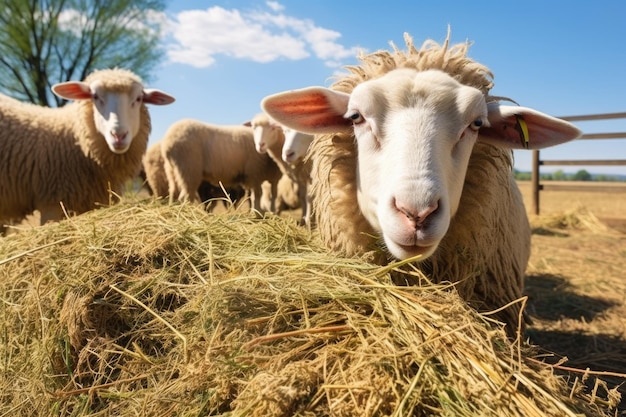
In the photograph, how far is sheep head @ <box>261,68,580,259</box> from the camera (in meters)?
1.75

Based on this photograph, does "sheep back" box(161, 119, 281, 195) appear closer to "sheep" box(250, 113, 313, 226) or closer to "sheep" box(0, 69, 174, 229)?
"sheep" box(250, 113, 313, 226)

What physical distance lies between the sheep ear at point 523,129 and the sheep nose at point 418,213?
829mm

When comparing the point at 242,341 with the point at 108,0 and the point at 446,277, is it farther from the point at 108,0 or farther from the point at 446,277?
the point at 108,0

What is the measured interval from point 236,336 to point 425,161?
3.34 feet

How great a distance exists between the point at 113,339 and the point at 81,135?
354 centimetres

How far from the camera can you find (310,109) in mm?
2377

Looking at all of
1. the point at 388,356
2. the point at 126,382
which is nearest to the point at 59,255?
the point at 126,382

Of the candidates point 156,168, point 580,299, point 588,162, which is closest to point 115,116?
point 580,299

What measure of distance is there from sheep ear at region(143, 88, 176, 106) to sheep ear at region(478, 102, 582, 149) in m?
4.18

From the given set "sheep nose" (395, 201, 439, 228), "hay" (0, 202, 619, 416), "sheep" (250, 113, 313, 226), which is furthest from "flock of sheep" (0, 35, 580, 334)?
"sheep" (250, 113, 313, 226)

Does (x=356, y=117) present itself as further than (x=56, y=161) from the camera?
No

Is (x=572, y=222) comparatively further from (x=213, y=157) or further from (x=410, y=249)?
(x=410, y=249)

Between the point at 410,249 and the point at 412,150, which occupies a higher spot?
the point at 412,150

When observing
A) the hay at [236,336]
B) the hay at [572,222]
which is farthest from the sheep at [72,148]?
the hay at [572,222]
